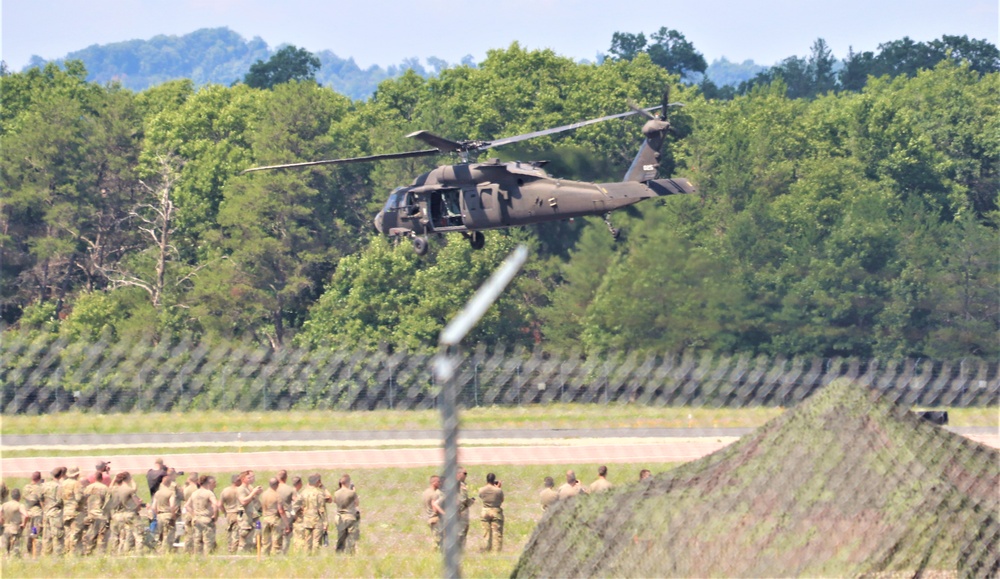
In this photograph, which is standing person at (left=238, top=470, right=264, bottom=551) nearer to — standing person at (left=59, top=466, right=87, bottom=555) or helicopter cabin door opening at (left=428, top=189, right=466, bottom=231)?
standing person at (left=59, top=466, right=87, bottom=555)

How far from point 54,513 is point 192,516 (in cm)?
180

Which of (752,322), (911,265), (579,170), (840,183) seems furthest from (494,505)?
(840,183)

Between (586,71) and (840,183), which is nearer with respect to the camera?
(840,183)

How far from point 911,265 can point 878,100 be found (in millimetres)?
29472

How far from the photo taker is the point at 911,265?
41250 mm

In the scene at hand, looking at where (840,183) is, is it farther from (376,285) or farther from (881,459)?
(881,459)

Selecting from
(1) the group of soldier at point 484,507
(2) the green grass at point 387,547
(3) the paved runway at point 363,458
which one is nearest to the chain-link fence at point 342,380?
(2) the green grass at point 387,547

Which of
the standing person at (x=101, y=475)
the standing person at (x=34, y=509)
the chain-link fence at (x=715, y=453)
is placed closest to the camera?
the chain-link fence at (x=715, y=453)

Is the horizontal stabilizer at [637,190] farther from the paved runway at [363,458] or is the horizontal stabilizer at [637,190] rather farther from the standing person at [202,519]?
the standing person at [202,519]

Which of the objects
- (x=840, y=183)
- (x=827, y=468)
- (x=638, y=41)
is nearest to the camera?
(x=827, y=468)

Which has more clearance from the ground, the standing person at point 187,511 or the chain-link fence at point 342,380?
the chain-link fence at point 342,380

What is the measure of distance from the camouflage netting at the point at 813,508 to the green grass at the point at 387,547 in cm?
336

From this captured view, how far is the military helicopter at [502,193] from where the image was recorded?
29.6m

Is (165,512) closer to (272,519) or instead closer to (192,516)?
(192,516)
